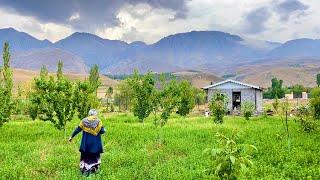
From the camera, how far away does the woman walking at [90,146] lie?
15.1m

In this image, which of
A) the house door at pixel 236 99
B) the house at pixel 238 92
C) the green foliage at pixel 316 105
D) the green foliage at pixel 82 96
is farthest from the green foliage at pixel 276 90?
the green foliage at pixel 82 96

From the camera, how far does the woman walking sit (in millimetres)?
15125

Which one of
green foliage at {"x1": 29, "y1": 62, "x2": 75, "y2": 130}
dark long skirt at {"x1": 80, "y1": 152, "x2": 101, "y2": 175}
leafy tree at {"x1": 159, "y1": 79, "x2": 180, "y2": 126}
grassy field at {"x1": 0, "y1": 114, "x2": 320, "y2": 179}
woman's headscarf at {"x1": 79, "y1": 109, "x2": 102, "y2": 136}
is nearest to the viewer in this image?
grassy field at {"x1": 0, "y1": 114, "x2": 320, "y2": 179}

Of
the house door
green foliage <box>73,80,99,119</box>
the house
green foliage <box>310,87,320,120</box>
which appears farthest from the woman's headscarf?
the house door

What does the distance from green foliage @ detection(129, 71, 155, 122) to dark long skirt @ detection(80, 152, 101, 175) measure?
534 inches

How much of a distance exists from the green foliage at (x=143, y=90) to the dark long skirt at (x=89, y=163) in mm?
13570

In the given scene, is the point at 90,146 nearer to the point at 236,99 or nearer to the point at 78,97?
the point at 78,97

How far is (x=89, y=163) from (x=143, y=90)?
1418 cm

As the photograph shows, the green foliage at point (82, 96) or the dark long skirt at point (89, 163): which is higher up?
the green foliage at point (82, 96)

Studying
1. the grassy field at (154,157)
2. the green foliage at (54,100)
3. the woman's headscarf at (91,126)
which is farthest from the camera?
the green foliage at (54,100)

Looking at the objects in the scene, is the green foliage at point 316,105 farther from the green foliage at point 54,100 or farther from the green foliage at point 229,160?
the green foliage at point 229,160

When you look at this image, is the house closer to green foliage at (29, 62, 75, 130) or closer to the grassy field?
the grassy field

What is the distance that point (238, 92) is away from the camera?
6694cm

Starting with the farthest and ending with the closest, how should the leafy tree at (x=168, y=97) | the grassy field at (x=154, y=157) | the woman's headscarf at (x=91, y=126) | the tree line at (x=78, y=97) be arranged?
the leafy tree at (x=168, y=97) → the tree line at (x=78, y=97) → the woman's headscarf at (x=91, y=126) → the grassy field at (x=154, y=157)
